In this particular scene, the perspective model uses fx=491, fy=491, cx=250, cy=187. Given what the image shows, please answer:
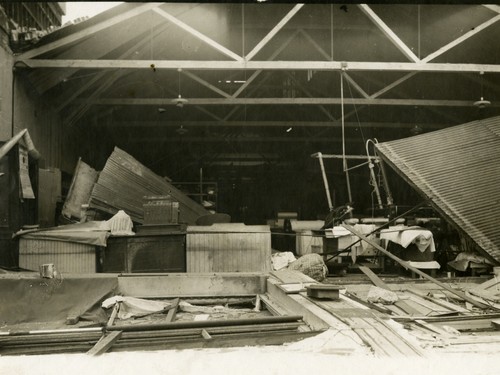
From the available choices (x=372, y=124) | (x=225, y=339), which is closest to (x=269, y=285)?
(x=225, y=339)

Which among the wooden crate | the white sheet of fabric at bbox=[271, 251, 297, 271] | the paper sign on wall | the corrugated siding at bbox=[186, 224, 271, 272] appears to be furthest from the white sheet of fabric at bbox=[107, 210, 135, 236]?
the white sheet of fabric at bbox=[271, 251, 297, 271]

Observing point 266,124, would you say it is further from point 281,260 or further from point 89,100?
point 281,260

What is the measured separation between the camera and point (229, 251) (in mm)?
9875

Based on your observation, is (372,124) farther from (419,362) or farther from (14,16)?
(419,362)

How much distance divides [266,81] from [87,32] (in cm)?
712

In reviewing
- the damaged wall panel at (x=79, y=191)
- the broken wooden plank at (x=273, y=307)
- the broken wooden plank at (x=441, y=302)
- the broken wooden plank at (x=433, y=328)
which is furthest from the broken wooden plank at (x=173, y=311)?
the damaged wall panel at (x=79, y=191)

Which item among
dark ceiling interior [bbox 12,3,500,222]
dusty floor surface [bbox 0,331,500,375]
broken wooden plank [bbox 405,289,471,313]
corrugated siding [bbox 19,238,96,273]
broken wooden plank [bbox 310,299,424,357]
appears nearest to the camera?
dusty floor surface [bbox 0,331,500,375]

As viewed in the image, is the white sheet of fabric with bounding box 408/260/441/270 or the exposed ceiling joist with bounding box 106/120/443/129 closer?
the white sheet of fabric with bounding box 408/260/441/270

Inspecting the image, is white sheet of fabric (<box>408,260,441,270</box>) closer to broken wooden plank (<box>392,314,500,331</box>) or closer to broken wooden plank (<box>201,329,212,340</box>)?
broken wooden plank (<box>392,314,500,331</box>)

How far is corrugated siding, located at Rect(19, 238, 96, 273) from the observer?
912cm

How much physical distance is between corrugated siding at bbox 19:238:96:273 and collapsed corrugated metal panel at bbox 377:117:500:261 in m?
6.13

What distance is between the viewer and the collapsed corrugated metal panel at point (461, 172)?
28.1ft

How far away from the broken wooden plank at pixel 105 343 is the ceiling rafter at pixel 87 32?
7399 mm

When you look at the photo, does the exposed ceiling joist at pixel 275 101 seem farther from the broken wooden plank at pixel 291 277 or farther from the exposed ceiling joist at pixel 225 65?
the broken wooden plank at pixel 291 277
